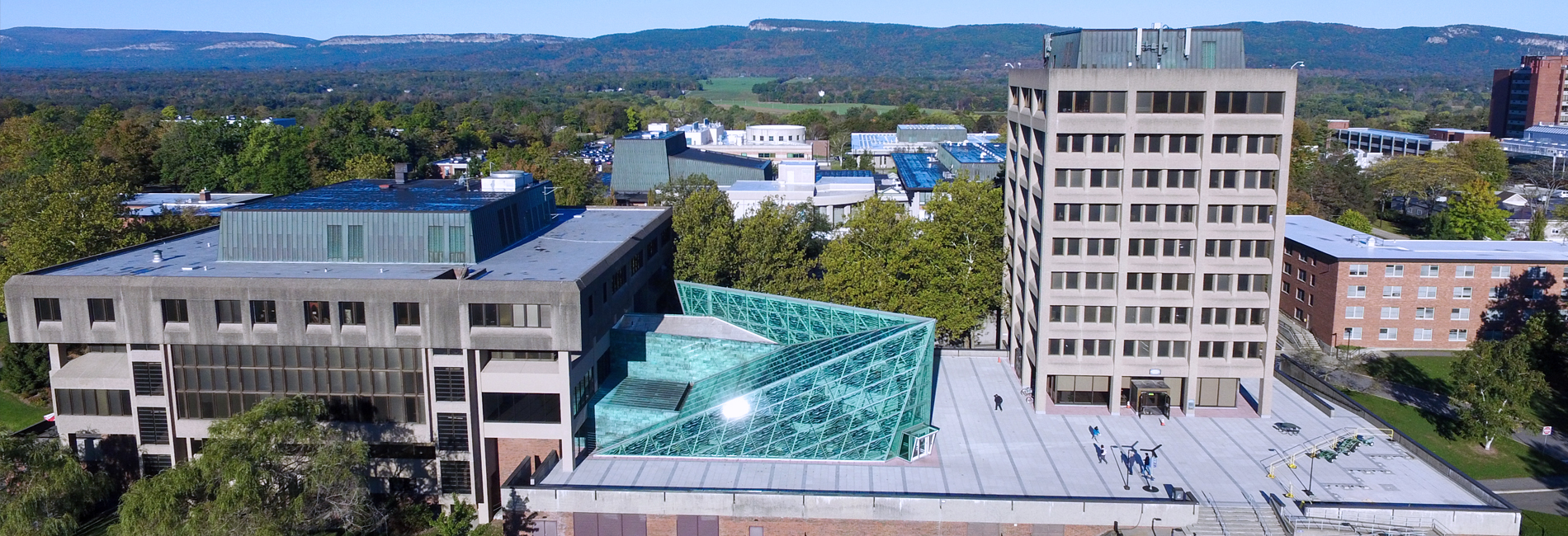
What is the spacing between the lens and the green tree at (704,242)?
58625 mm

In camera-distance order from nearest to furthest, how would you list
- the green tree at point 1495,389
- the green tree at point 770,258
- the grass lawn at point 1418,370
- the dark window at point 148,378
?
1. the dark window at point 148,378
2. the green tree at point 1495,389
3. the grass lawn at point 1418,370
4. the green tree at point 770,258

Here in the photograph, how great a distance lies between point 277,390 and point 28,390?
25.4 m

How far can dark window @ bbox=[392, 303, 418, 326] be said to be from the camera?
38.2m

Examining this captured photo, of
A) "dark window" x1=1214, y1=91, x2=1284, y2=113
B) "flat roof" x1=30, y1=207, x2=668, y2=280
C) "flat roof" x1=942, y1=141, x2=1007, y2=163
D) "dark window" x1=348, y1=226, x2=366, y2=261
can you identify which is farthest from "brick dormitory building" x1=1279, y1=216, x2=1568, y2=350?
"dark window" x1=348, y1=226, x2=366, y2=261

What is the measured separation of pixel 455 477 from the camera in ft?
133

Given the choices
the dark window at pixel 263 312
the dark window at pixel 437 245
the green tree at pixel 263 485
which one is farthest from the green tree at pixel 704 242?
the green tree at pixel 263 485

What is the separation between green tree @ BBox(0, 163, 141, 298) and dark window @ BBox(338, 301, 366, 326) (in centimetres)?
2999

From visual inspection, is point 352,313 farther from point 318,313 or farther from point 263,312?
point 263,312

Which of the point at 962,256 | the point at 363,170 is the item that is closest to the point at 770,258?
the point at 962,256

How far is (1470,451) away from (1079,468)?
23.2 metres

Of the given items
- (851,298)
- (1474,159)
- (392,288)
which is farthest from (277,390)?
(1474,159)

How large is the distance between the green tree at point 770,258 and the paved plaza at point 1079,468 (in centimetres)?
1642

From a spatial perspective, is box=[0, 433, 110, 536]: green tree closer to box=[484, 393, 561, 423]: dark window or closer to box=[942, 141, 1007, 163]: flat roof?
box=[484, 393, 561, 423]: dark window

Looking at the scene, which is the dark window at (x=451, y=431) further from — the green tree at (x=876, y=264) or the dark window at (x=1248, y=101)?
the dark window at (x=1248, y=101)
